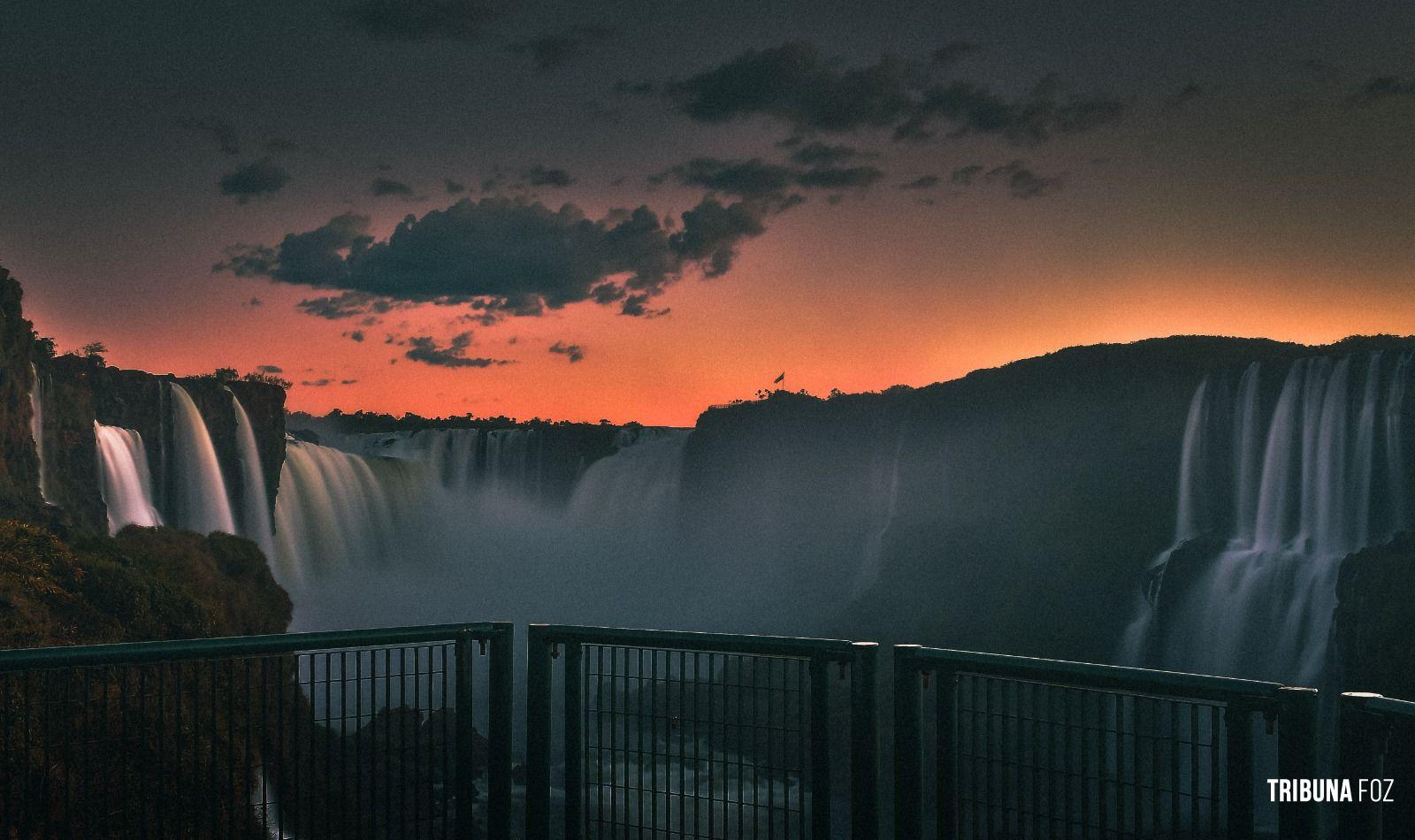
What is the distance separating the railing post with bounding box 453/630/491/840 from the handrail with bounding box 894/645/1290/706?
2.13m

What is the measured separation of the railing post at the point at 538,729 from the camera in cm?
556

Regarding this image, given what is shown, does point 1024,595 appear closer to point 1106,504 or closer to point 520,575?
point 1106,504

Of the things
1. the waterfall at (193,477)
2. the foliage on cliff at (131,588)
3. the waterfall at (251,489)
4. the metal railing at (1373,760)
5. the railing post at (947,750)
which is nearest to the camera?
the metal railing at (1373,760)

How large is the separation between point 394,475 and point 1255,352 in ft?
152

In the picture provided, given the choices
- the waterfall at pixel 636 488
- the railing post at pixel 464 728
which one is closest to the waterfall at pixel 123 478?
the waterfall at pixel 636 488

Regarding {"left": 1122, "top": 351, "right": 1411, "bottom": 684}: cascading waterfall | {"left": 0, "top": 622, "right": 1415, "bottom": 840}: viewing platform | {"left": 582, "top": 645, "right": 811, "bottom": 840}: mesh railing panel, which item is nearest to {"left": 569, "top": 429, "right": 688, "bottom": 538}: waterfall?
{"left": 1122, "top": 351, "right": 1411, "bottom": 684}: cascading waterfall

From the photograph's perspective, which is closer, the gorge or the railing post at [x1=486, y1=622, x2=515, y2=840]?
the railing post at [x1=486, y1=622, x2=515, y2=840]

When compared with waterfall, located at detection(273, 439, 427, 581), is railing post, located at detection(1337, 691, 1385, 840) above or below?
above

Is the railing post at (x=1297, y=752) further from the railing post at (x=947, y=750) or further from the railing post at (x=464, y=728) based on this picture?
the railing post at (x=464, y=728)

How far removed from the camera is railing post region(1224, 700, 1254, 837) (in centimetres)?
410

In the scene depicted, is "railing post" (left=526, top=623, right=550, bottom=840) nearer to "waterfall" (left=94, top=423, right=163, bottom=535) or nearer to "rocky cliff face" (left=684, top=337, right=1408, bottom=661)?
"waterfall" (left=94, top=423, right=163, bottom=535)

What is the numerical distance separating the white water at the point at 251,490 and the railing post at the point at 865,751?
156 ft

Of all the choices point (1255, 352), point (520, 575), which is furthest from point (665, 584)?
point (1255, 352)

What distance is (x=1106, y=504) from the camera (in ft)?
146
